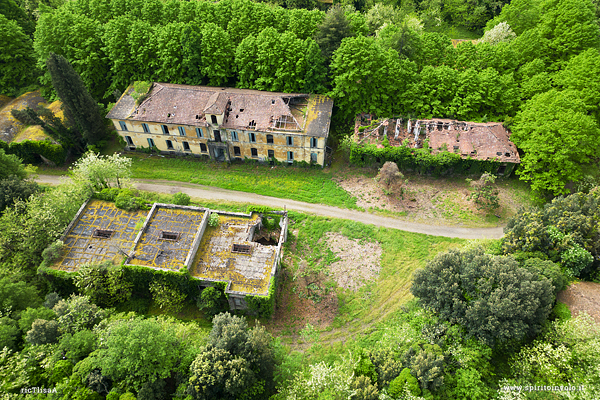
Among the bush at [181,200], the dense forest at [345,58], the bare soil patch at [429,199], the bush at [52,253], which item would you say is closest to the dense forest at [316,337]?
the bush at [52,253]

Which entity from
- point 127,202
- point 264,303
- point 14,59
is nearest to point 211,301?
point 264,303

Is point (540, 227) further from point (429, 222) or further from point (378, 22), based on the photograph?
point (378, 22)

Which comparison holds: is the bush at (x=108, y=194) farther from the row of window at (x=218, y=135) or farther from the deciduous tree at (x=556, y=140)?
the deciduous tree at (x=556, y=140)

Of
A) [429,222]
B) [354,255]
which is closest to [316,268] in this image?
[354,255]

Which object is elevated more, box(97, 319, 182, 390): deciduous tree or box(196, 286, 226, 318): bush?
box(97, 319, 182, 390): deciduous tree

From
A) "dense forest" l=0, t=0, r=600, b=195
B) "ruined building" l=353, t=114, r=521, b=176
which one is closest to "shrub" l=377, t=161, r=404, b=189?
"ruined building" l=353, t=114, r=521, b=176

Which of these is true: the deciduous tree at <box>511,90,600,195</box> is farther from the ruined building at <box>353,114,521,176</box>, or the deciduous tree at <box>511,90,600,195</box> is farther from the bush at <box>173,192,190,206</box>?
Result: the bush at <box>173,192,190,206</box>
